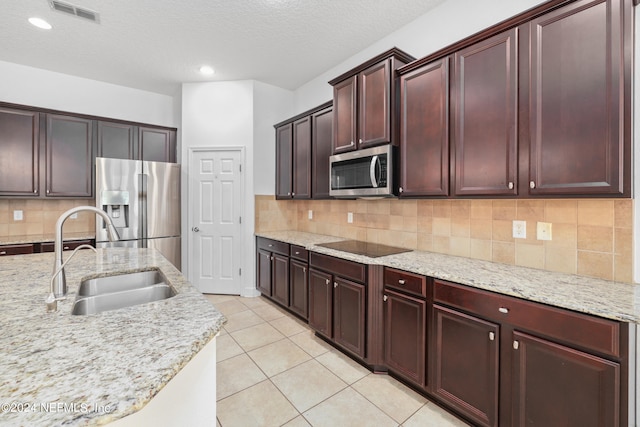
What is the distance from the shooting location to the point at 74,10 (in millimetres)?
2545

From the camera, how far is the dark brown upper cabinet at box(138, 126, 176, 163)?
4.00 m

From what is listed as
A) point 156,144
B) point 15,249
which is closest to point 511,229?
point 156,144

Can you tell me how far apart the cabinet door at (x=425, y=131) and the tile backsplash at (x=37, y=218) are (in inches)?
162

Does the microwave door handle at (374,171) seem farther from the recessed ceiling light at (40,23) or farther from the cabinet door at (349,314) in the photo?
→ the recessed ceiling light at (40,23)

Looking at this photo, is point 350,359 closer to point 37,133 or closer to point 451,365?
point 451,365

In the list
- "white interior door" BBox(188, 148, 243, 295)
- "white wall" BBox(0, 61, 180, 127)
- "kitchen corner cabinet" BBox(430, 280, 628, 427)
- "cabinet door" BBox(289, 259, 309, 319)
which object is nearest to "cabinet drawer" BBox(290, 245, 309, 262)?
"cabinet door" BBox(289, 259, 309, 319)

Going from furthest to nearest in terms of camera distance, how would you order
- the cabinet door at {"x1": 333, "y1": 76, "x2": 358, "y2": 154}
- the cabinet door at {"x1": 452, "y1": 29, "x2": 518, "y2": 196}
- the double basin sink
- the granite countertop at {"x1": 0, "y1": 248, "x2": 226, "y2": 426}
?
the cabinet door at {"x1": 333, "y1": 76, "x2": 358, "y2": 154} → the cabinet door at {"x1": 452, "y1": 29, "x2": 518, "y2": 196} → the double basin sink → the granite countertop at {"x1": 0, "y1": 248, "x2": 226, "y2": 426}

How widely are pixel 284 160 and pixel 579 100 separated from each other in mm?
3114

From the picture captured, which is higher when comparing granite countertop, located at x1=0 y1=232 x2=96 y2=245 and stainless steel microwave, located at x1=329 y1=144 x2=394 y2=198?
stainless steel microwave, located at x1=329 y1=144 x2=394 y2=198

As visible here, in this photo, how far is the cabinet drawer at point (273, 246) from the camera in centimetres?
334

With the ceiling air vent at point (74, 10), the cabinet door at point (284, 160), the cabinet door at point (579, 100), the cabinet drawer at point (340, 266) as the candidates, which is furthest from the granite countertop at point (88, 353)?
the cabinet door at point (284, 160)

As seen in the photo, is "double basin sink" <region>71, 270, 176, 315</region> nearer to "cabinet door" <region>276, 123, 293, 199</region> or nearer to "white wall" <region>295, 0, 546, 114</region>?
"cabinet door" <region>276, 123, 293, 199</region>

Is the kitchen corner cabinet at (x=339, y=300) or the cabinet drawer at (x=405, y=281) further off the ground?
the cabinet drawer at (x=405, y=281)

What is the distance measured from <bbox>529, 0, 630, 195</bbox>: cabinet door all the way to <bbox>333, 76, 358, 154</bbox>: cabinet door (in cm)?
136
